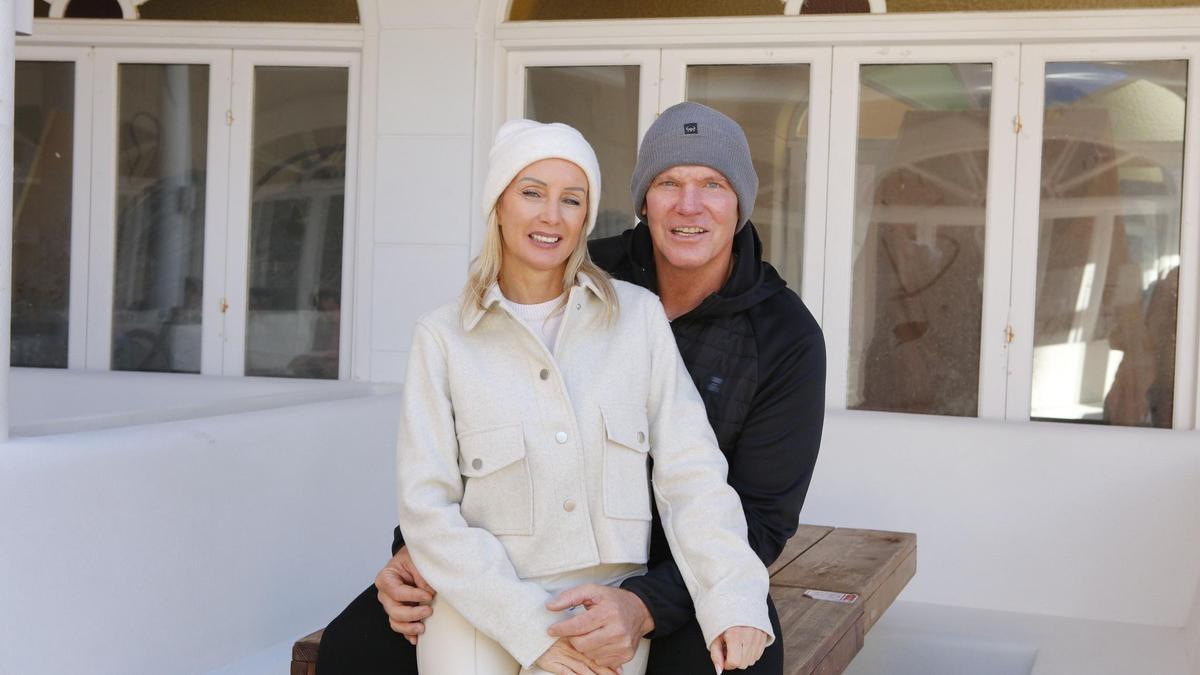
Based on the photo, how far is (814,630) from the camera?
275 centimetres

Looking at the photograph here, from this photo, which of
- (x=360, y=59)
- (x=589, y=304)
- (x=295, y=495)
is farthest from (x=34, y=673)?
(x=360, y=59)

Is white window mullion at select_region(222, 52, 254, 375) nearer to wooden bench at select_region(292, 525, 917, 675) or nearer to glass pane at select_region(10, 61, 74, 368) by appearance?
glass pane at select_region(10, 61, 74, 368)

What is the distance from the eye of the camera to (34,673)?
280cm

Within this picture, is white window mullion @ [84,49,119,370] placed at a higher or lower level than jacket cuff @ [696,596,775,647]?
higher

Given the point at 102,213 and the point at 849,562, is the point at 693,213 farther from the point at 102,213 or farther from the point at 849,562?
the point at 102,213

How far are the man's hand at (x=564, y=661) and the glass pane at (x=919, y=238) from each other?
321 cm

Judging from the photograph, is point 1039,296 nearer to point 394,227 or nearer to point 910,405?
point 910,405

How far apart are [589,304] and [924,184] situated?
3052 mm

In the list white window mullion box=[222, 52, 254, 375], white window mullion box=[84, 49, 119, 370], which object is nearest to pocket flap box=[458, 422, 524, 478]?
white window mullion box=[222, 52, 254, 375]

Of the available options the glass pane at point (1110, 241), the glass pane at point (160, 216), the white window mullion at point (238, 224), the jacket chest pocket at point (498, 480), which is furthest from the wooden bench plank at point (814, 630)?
the glass pane at point (160, 216)

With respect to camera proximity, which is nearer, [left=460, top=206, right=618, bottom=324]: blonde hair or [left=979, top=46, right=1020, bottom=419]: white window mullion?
[left=460, top=206, right=618, bottom=324]: blonde hair

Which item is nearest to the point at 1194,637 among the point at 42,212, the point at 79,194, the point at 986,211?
the point at 986,211

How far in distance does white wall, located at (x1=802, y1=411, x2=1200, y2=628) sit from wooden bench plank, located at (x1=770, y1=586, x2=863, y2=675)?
146 cm

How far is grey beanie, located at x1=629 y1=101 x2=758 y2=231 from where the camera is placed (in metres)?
2.51
